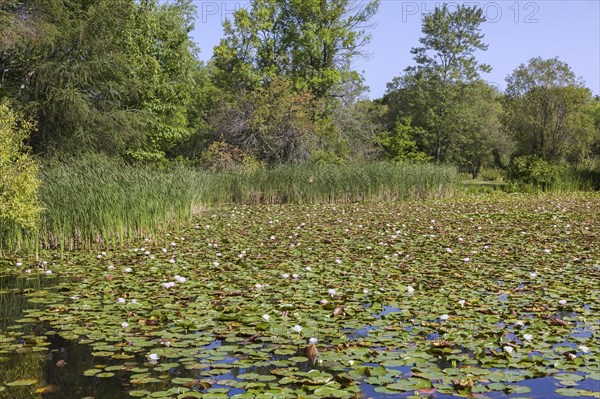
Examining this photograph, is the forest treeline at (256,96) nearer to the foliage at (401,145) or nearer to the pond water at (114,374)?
the foliage at (401,145)

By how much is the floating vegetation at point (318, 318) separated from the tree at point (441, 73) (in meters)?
31.2

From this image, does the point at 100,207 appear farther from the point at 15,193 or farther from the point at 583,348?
the point at 583,348

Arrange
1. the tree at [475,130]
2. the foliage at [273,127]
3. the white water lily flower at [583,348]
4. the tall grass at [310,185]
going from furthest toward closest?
the tree at [475,130] < the foliage at [273,127] < the tall grass at [310,185] < the white water lily flower at [583,348]

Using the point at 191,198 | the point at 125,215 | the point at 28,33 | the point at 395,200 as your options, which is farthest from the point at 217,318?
the point at 28,33

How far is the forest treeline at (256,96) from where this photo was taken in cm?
2098

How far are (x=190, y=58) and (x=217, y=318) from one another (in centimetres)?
2527

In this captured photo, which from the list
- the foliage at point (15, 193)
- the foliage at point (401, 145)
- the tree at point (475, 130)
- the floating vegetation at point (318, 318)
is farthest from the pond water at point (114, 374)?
the tree at point (475, 130)

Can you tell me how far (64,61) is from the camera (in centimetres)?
2139

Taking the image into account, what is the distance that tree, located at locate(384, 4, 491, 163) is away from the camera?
134 feet

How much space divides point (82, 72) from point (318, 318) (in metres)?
18.6

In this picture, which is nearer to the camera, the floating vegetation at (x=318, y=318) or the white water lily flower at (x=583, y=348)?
the floating vegetation at (x=318, y=318)

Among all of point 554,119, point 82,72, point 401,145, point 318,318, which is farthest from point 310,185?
point 554,119

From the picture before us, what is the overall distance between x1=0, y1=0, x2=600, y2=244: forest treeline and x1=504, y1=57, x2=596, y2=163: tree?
0.28ft

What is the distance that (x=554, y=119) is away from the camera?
36469mm
